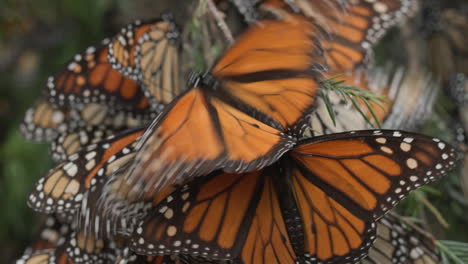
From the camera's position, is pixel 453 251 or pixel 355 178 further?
pixel 453 251

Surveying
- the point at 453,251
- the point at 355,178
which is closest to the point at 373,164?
the point at 355,178

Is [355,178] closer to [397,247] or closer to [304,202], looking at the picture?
[304,202]

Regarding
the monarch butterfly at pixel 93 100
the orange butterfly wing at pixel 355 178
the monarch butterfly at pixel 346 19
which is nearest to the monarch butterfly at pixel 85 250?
the monarch butterfly at pixel 93 100

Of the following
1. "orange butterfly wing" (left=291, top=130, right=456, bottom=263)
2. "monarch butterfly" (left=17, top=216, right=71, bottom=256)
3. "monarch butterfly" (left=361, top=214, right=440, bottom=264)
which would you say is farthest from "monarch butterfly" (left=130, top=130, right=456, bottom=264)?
"monarch butterfly" (left=17, top=216, right=71, bottom=256)

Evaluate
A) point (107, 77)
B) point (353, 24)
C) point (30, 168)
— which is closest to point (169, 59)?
point (107, 77)

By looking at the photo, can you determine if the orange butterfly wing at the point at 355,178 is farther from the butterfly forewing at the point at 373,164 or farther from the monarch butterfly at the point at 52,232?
the monarch butterfly at the point at 52,232

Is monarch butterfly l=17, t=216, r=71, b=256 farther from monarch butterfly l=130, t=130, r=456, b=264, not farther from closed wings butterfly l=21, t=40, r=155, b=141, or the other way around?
monarch butterfly l=130, t=130, r=456, b=264
